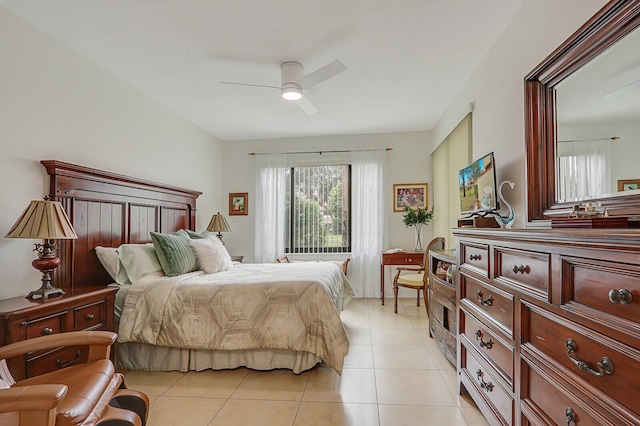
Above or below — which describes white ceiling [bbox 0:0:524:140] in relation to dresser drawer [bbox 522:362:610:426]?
above

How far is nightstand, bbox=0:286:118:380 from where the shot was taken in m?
1.71

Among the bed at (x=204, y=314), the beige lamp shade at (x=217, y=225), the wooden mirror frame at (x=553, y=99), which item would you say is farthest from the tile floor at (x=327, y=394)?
the beige lamp shade at (x=217, y=225)

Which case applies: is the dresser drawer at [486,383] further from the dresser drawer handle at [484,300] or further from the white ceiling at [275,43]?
the white ceiling at [275,43]

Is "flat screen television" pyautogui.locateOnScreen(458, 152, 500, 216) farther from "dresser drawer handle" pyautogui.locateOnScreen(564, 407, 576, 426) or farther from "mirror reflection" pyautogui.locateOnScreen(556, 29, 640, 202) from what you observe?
"dresser drawer handle" pyautogui.locateOnScreen(564, 407, 576, 426)

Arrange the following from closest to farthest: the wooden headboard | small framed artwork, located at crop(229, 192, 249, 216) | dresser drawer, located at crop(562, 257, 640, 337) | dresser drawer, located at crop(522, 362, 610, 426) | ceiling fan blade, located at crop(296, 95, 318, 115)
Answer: dresser drawer, located at crop(562, 257, 640, 337) → dresser drawer, located at crop(522, 362, 610, 426) → the wooden headboard → ceiling fan blade, located at crop(296, 95, 318, 115) → small framed artwork, located at crop(229, 192, 249, 216)

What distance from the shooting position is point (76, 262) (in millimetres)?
2660

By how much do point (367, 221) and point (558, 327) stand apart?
13.2 feet

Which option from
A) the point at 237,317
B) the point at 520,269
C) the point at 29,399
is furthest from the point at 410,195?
the point at 29,399

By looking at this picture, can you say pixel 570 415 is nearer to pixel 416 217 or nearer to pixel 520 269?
pixel 520 269

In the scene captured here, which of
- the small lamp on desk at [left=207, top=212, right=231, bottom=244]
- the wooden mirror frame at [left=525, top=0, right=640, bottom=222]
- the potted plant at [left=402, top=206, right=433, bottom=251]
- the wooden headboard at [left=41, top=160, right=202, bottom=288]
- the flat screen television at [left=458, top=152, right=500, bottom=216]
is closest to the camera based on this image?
the wooden mirror frame at [left=525, top=0, right=640, bottom=222]

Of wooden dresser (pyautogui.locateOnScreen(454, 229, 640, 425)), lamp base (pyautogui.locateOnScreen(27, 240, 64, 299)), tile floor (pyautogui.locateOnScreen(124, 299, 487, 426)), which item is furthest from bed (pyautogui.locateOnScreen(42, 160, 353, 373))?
wooden dresser (pyautogui.locateOnScreen(454, 229, 640, 425))

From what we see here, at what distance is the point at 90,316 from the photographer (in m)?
2.21

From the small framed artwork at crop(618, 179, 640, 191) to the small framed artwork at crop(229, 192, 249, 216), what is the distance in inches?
190

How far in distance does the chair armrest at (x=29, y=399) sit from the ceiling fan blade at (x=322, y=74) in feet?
7.93
